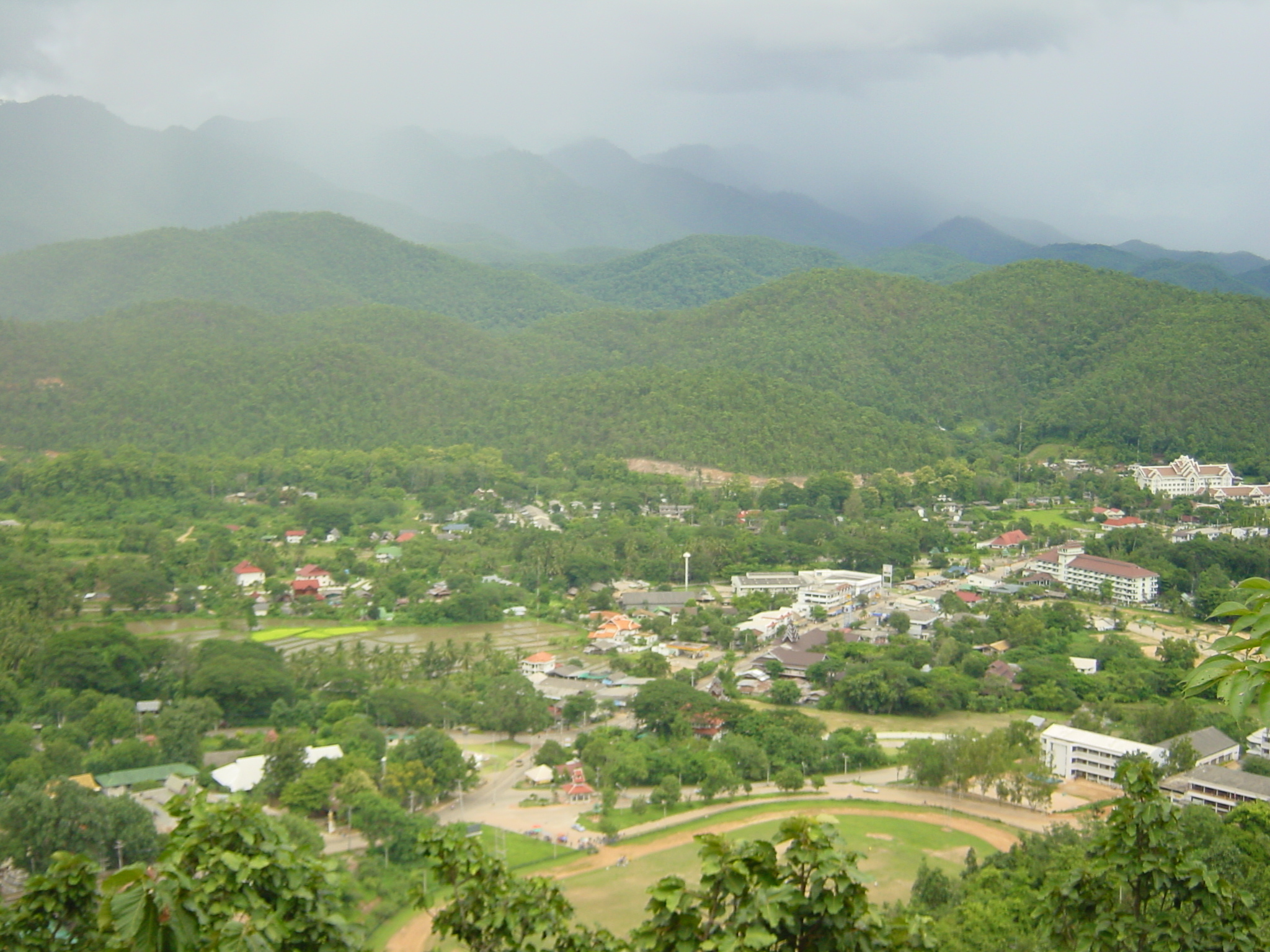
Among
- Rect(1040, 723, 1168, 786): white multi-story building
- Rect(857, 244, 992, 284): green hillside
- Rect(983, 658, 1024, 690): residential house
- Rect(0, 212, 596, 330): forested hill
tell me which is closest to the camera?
Rect(1040, 723, 1168, 786): white multi-story building

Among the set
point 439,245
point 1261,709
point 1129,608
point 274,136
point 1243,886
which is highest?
point 274,136

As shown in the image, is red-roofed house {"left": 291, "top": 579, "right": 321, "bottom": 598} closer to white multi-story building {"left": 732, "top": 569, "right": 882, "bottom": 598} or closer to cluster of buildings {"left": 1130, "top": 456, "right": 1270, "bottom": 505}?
white multi-story building {"left": 732, "top": 569, "right": 882, "bottom": 598}

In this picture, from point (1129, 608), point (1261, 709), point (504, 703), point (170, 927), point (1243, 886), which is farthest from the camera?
point (1129, 608)

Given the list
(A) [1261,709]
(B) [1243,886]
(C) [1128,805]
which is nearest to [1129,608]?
(B) [1243,886]

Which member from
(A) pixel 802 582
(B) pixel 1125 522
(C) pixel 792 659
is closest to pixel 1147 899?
(C) pixel 792 659

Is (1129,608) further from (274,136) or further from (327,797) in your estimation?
(274,136)

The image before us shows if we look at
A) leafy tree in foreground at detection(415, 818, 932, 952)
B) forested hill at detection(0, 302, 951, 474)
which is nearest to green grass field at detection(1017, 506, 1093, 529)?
forested hill at detection(0, 302, 951, 474)

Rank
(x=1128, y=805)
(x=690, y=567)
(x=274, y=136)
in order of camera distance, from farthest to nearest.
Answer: (x=274, y=136) < (x=690, y=567) < (x=1128, y=805)

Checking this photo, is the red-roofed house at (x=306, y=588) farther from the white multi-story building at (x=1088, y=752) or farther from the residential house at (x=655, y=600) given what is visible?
the white multi-story building at (x=1088, y=752)
